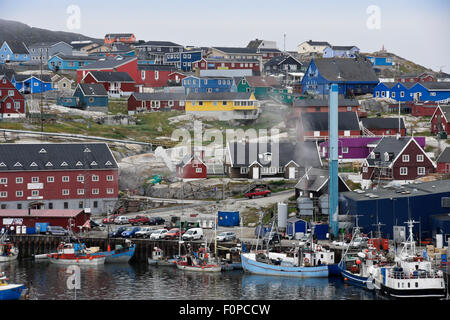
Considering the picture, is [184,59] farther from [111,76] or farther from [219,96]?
[219,96]

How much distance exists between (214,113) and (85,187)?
23.0 meters

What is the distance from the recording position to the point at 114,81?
79438mm

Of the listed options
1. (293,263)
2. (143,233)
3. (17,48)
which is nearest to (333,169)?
(293,263)

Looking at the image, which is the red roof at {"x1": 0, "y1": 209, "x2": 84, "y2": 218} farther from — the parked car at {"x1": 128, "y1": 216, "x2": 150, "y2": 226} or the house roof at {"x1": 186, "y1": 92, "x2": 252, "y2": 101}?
the house roof at {"x1": 186, "y1": 92, "x2": 252, "y2": 101}

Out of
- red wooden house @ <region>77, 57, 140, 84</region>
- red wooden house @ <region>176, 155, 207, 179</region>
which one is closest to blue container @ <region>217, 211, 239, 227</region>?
red wooden house @ <region>176, 155, 207, 179</region>

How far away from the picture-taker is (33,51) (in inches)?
3905

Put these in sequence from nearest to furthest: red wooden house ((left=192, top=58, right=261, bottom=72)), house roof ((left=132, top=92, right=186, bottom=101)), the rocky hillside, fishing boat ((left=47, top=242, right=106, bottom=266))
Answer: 1. fishing boat ((left=47, top=242, right=106, bottom=266))
2. house roof ((left=132, top=92, right=186, bottom=101))
3. red wooden house ((left=192, top=58, right=261, bottom=72))
4. the rocky hillside

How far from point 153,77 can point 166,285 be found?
2010 inches

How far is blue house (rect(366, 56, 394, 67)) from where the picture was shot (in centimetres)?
9250

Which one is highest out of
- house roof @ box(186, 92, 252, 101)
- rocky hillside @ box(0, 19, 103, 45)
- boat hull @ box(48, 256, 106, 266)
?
rocky hillside @ box(0, 19, 103, 45)

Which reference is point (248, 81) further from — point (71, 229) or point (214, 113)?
point (71, 229)

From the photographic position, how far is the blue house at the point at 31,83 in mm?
76375

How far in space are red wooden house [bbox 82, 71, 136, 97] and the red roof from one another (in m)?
30.9
